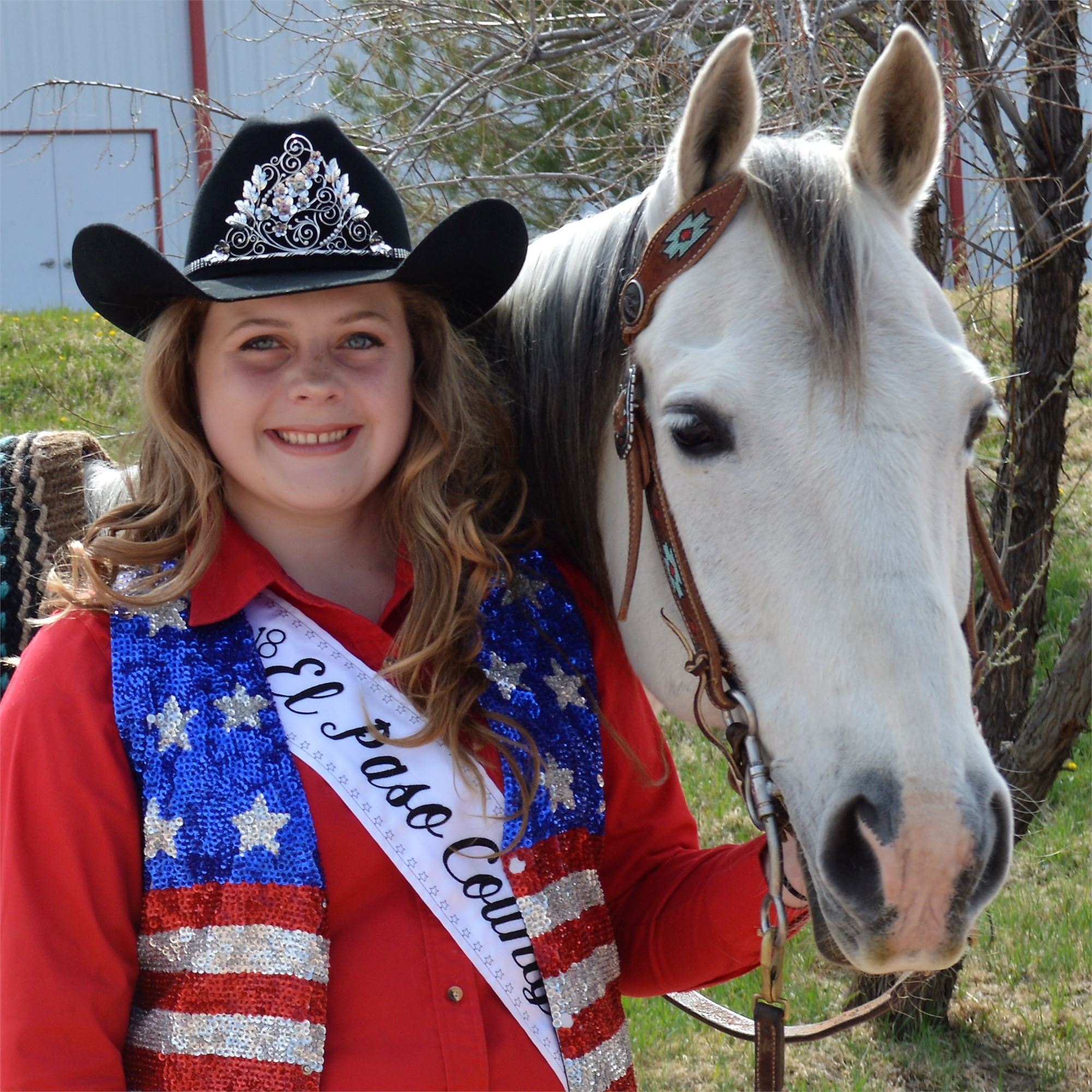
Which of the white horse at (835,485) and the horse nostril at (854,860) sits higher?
the white horse at (835,485)

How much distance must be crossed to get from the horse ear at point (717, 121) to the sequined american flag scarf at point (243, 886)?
2.51 feet

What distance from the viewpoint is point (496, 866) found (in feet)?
5.44

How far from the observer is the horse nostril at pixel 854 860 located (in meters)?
1.26

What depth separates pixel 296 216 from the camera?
5.65 ft

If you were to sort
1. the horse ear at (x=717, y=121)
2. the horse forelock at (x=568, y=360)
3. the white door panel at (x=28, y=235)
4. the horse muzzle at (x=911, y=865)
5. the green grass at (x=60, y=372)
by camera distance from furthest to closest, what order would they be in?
the white door panel at (x=28, y=235), the green grass at (x=60, y=372), the horse forelock at (x=568, y=360), the horse ear at (x=717, y=121), the horse muzzle at (x=911, y=865)

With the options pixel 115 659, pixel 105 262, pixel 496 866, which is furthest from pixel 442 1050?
pixel 105 262

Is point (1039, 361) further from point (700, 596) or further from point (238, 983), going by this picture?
point (238, 983)

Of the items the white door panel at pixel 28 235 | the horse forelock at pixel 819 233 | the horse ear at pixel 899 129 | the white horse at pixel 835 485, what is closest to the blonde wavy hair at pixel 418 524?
the white horse at pixel 835 485

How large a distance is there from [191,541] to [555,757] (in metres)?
0.60

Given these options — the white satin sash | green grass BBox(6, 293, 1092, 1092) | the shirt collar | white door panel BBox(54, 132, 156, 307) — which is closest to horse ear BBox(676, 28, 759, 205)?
the shirt collar

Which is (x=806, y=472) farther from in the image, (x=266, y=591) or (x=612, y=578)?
(x=266, y=591)

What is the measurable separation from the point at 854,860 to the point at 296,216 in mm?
1138

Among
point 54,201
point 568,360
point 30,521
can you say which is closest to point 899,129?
point 568,360

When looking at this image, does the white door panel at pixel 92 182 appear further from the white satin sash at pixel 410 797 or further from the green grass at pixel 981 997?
the white satin sash at pixel 410 797
